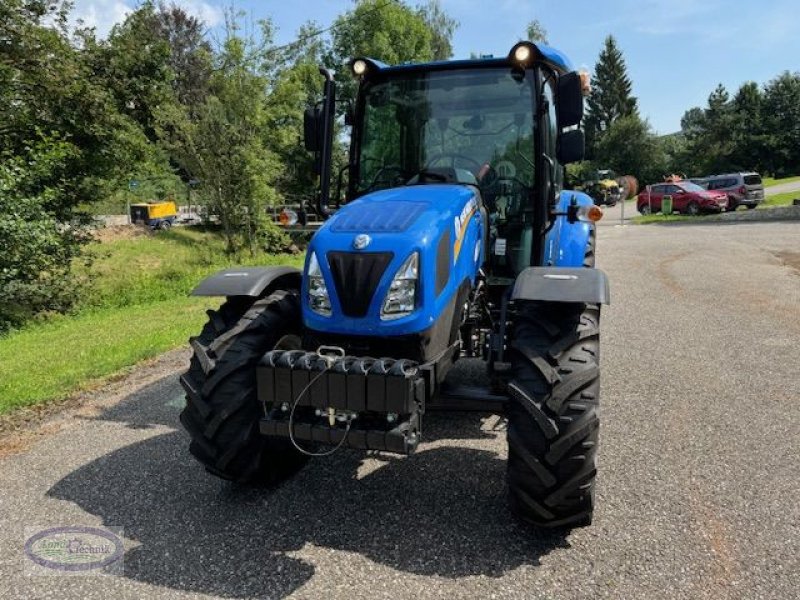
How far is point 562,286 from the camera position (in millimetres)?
3236

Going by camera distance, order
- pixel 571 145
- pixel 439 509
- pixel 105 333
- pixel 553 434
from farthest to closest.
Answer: pixel 105 333 → pixel 571 145 → pixel 439 509 → pixel 553 434

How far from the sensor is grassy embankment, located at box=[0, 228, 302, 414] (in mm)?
5918

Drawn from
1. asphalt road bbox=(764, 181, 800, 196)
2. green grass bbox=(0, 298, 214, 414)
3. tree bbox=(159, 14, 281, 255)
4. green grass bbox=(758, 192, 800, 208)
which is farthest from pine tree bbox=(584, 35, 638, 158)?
green grass bbox=(0, 298, 214, 414)

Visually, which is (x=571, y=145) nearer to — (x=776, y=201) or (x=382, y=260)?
(x=382, y=260)

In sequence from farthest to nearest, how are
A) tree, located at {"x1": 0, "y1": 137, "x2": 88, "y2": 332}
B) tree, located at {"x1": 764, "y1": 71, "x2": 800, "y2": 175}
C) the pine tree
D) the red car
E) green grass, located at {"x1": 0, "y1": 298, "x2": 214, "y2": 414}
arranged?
the pine tree
tree, located at {"x1": 764, "y1": 71, "x2": 800, "y2": 175}
the red car
tree, located at {"x1": 0, "y1": 137, "x2": 88, "y2": 332}
green grass, located at {"x1": 0, "y1": 298, "x2": 214, "y2": 414}

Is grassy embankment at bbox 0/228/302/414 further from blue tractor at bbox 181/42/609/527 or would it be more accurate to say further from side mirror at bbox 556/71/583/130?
side mirror at bbox 556/71/583/130

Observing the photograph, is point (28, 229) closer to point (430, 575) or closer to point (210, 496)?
point (210, 496)

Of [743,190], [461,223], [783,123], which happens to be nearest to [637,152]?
[783,123]

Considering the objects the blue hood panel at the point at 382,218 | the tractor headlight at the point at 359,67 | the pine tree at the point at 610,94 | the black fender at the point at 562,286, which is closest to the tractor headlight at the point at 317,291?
the blue hood panel at the point at 382,218

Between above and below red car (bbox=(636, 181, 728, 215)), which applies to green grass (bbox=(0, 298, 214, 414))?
below

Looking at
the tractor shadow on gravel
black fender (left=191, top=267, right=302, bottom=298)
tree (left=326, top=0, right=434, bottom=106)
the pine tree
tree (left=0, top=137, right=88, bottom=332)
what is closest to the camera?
the tractor shadow on gravel

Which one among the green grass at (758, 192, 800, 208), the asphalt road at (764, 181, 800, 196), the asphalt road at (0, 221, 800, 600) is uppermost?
the asphalt road at (764, 181, 800, 196)

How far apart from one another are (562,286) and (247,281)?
6.02 ft

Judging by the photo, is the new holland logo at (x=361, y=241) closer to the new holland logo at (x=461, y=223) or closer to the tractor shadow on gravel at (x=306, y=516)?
the new holland logo at (x=461, y=223)
